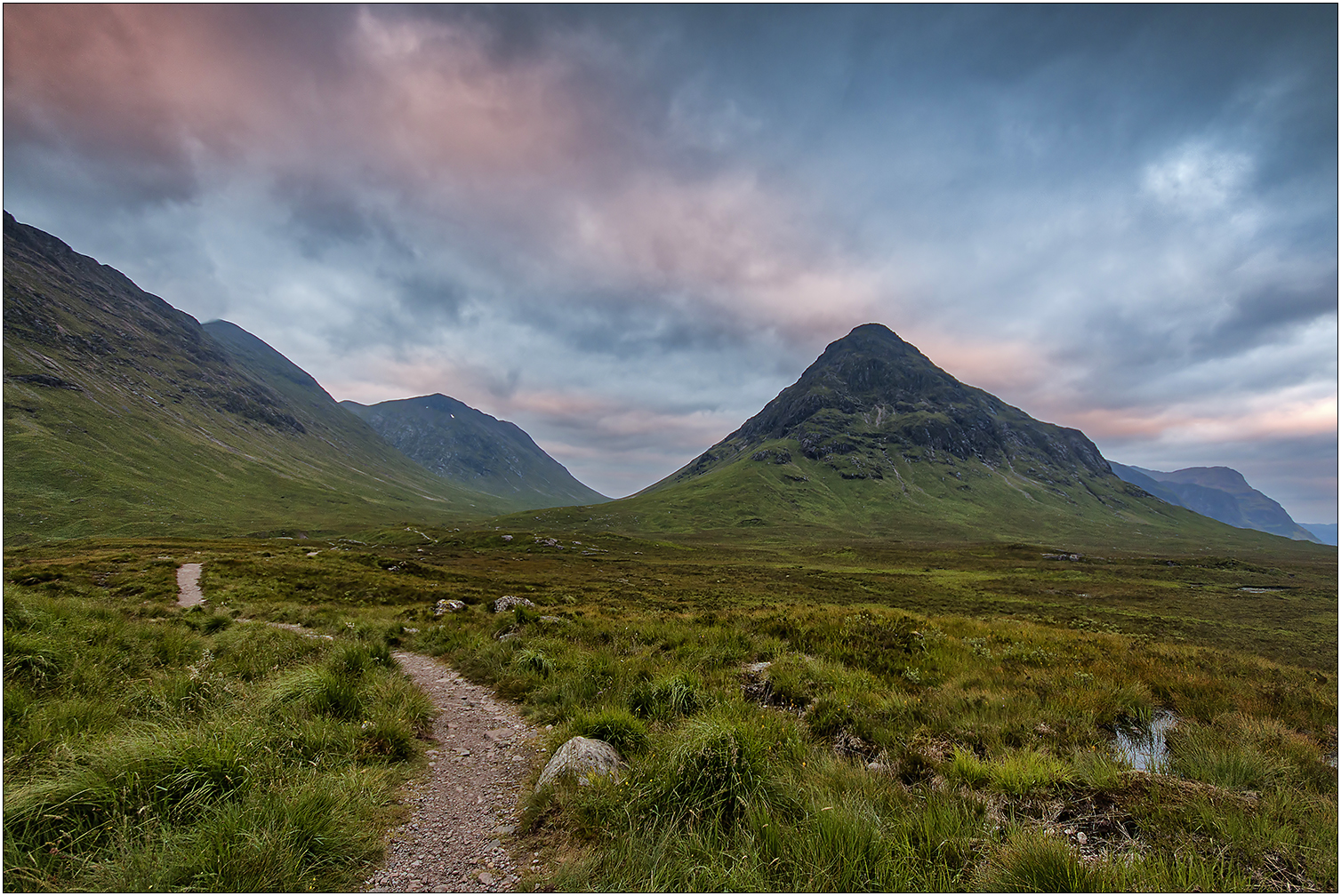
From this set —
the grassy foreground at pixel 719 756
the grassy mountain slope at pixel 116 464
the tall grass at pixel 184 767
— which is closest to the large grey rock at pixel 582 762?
the grassy foreground at pixel 719 756

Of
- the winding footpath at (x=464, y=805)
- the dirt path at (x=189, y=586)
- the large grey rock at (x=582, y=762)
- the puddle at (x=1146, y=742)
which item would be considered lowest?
the dirt path at (x=189, y=586)

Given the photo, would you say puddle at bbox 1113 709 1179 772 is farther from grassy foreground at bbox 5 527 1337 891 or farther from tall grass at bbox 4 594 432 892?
tall grass at bbox 4 594 432 892

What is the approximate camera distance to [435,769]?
7105 millimetres

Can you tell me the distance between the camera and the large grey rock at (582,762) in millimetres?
6184

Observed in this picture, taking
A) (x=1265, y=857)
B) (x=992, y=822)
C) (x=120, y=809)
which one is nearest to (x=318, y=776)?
(x=120, y=809)

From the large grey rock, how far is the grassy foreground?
292mm

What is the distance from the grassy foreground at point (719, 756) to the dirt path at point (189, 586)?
9.33 meters

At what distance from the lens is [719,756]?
18.3 ft

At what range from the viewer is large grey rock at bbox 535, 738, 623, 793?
20.3 ft

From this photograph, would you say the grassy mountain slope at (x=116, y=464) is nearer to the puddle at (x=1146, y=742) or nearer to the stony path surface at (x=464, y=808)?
the stony path surface at (x=464, y=808)

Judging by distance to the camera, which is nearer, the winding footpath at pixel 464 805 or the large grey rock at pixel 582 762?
the winding footpath at pixel 464 805

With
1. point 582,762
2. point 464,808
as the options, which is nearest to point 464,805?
point 464,808

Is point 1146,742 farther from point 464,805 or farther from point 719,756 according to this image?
point 464,805

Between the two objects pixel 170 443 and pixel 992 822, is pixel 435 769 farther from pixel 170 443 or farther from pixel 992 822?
pixel 170 443
